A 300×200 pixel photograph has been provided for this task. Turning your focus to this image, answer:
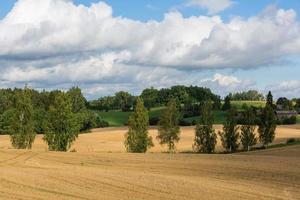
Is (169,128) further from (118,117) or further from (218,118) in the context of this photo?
(118,117)

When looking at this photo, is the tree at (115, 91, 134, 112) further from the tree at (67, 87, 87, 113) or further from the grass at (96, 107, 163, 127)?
the tree at (67, 87, 87, 113)

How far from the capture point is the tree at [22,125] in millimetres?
70438

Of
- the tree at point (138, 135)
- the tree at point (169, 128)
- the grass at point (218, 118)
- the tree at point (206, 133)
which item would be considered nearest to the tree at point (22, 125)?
the tree at point (138, 135)

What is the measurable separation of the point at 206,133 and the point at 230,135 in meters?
5.48

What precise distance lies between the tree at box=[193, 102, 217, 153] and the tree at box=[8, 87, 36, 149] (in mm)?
23994

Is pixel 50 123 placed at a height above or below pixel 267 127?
above

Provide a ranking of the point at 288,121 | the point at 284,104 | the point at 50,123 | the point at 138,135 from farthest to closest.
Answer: the point at 284,104 < the point at 288,121 < the point at 138,135 < the point at 50,123

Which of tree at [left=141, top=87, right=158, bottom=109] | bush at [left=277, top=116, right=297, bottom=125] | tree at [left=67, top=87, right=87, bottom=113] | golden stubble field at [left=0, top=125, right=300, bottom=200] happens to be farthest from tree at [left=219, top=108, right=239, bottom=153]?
tree at [left=141, top=87, right=158, bottom=109]

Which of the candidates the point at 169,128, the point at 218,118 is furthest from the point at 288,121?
the point at 169,128

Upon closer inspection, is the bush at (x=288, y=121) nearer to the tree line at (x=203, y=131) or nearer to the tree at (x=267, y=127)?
the tree line at (x=203, y=131)

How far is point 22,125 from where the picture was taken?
7075cm

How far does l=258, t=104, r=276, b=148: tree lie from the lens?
85562mm

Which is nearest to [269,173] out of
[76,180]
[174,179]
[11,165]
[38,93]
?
[174,179]

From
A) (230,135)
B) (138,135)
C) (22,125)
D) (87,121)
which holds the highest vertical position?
(87,121)
